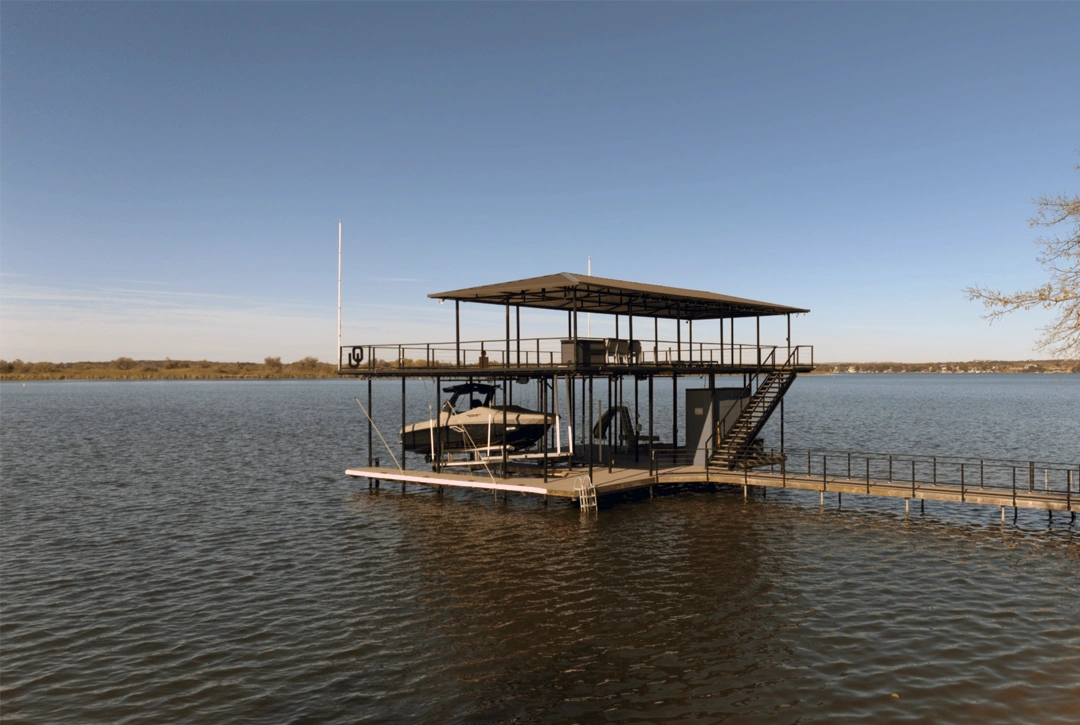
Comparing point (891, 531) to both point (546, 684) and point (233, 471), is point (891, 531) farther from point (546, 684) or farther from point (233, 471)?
point (233, 471)

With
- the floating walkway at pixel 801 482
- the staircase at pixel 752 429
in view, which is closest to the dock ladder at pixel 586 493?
the floating walkway at pixel 801 482

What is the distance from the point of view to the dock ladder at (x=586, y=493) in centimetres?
2520

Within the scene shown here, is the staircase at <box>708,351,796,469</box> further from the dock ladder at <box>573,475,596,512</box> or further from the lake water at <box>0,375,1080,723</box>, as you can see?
the dock ladder at <box>573,475,596,512</box>

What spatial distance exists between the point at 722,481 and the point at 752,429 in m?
3.10

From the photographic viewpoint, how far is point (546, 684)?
12375mm

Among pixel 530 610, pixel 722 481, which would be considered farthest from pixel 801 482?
pixel 530 610

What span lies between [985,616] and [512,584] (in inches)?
439

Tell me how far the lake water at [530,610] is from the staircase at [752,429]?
63.9 inches

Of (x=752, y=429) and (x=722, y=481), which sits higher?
(x=752, y=429)

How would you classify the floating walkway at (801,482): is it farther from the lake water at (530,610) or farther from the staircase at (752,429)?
the lake water at (530,610)

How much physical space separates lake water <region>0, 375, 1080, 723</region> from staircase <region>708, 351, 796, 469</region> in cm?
162

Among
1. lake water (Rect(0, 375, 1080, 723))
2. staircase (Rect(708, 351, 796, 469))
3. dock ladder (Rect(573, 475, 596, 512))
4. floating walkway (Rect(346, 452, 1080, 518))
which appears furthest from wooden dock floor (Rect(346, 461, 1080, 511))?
lake water (Rect(0, 375, 1080, 723))

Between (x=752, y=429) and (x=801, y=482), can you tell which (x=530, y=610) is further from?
(x=752, y=429)

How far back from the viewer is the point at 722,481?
27.9m
